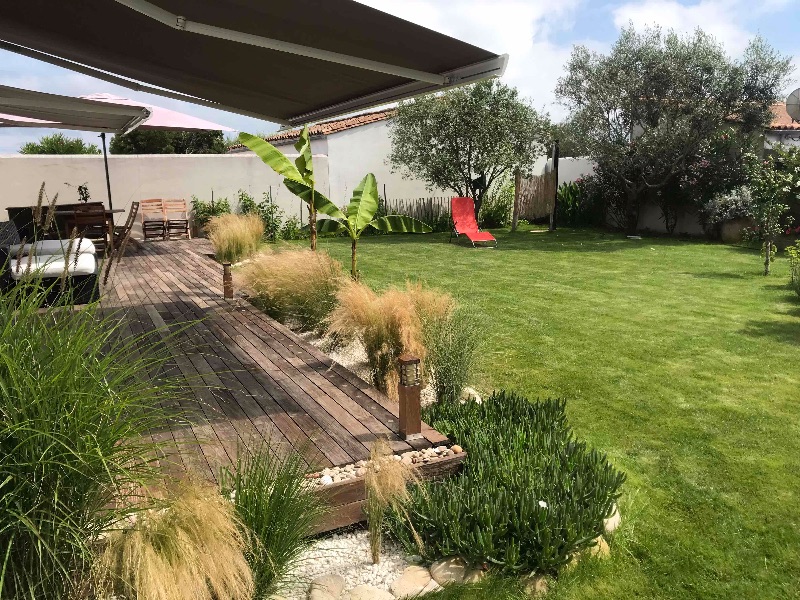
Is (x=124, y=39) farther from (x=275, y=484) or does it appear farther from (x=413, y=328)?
(x=275, y=484)

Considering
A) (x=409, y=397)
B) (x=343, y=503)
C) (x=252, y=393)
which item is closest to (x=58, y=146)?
(x=252, y=393)

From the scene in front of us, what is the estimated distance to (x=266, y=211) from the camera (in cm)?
1736

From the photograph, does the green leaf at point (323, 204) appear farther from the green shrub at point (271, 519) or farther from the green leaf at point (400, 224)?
the green shrub at point (271, 519)

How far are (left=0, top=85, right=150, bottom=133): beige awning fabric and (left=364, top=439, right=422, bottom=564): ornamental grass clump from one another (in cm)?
484

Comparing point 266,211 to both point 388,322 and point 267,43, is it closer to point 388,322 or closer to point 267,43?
point 388,322

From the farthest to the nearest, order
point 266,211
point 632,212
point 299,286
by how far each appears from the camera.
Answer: point 632,212 < point 266,211 < point 299,286

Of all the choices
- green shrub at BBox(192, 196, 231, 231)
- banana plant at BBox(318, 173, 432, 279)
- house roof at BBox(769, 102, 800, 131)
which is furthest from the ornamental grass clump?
house roof at BBox(769, 102, 800, 131)

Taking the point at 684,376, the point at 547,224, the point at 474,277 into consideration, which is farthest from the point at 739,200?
the point at 684,376

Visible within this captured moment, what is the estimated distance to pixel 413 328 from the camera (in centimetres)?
500

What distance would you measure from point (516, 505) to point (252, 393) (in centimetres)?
242

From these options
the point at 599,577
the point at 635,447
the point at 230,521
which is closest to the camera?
the point at 230,521

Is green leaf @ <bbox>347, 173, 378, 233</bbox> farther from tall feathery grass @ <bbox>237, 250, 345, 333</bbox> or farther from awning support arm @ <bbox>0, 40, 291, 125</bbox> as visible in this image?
awning support arm @ <bbox>0, 40, 291, 125</bbox>

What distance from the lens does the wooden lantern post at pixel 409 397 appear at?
13.1 feet

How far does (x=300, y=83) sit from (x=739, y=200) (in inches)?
608
